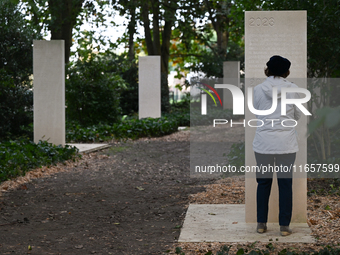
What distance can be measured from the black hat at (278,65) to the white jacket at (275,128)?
0.07 meters

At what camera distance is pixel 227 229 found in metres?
4.98

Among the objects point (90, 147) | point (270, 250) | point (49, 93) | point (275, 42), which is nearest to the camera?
point (270, 250)

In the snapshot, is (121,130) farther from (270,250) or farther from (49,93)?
(270,250)

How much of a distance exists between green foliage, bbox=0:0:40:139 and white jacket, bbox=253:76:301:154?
9.29 metres

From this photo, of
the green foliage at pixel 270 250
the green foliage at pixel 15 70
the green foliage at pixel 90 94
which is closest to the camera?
the green foliage at pixel 270 250

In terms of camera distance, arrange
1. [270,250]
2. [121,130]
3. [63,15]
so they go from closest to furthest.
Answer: [270,250] < [63,15] < [121,130]

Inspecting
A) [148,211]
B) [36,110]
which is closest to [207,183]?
[148,211]

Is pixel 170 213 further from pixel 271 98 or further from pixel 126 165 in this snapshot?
pixel 126 165

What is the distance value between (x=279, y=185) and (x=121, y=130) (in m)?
10.0

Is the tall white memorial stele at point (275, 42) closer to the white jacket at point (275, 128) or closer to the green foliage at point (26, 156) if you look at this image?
the white jacket at point (275, 128)

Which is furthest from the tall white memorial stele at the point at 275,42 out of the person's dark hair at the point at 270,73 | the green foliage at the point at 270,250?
the green foliage at the point at 270,250

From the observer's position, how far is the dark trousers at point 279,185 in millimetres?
4590

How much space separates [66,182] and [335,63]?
5.15 meters

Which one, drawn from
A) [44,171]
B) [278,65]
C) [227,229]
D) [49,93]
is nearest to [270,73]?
[278,65]
